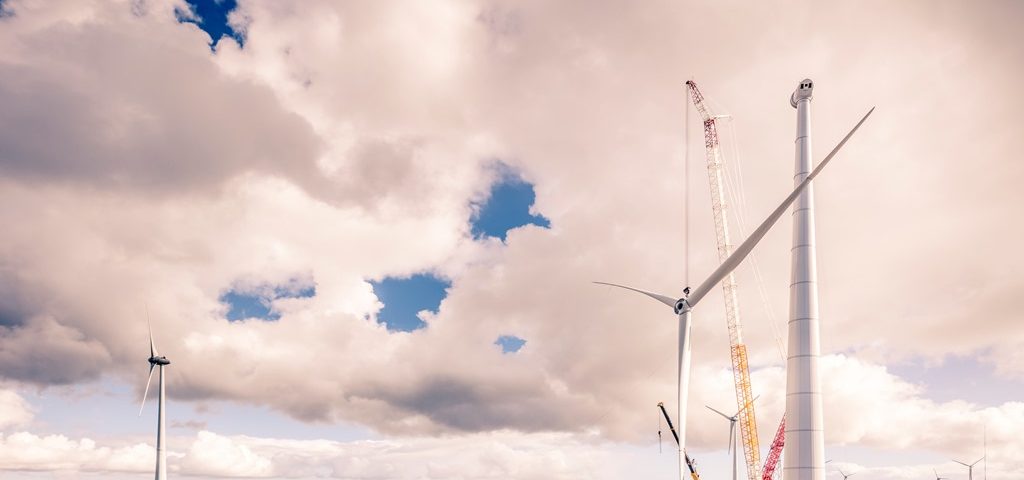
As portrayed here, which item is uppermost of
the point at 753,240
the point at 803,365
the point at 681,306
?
the point at 753,240

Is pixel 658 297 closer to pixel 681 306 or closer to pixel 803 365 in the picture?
pixel 681 306

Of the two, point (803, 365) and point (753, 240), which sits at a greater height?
point (753, 240)

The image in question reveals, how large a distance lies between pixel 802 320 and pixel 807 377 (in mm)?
4705

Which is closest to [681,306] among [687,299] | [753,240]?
[687,299]

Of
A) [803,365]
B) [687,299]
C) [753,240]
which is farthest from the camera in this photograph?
[687,299]

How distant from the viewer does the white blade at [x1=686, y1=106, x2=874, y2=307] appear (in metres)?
63.5

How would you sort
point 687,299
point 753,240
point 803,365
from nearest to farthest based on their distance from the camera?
point 803,365
point 753,240
point 687,299

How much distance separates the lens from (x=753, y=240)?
3068 inches

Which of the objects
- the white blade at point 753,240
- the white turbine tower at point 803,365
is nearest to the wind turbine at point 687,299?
the white blade at point 753,240

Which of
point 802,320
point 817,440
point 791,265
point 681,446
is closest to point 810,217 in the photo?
point 791,265

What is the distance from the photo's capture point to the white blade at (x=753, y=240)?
63531 mm

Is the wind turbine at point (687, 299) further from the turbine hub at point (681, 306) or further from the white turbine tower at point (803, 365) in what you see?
the white turbine tower at point (803, 365)

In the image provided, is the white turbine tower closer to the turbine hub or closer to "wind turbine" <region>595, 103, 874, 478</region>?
"wind turbine" <region>595, 103, 874, 478</region>

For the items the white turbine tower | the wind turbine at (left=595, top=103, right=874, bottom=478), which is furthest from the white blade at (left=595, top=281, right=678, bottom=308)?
the white turbine tower
